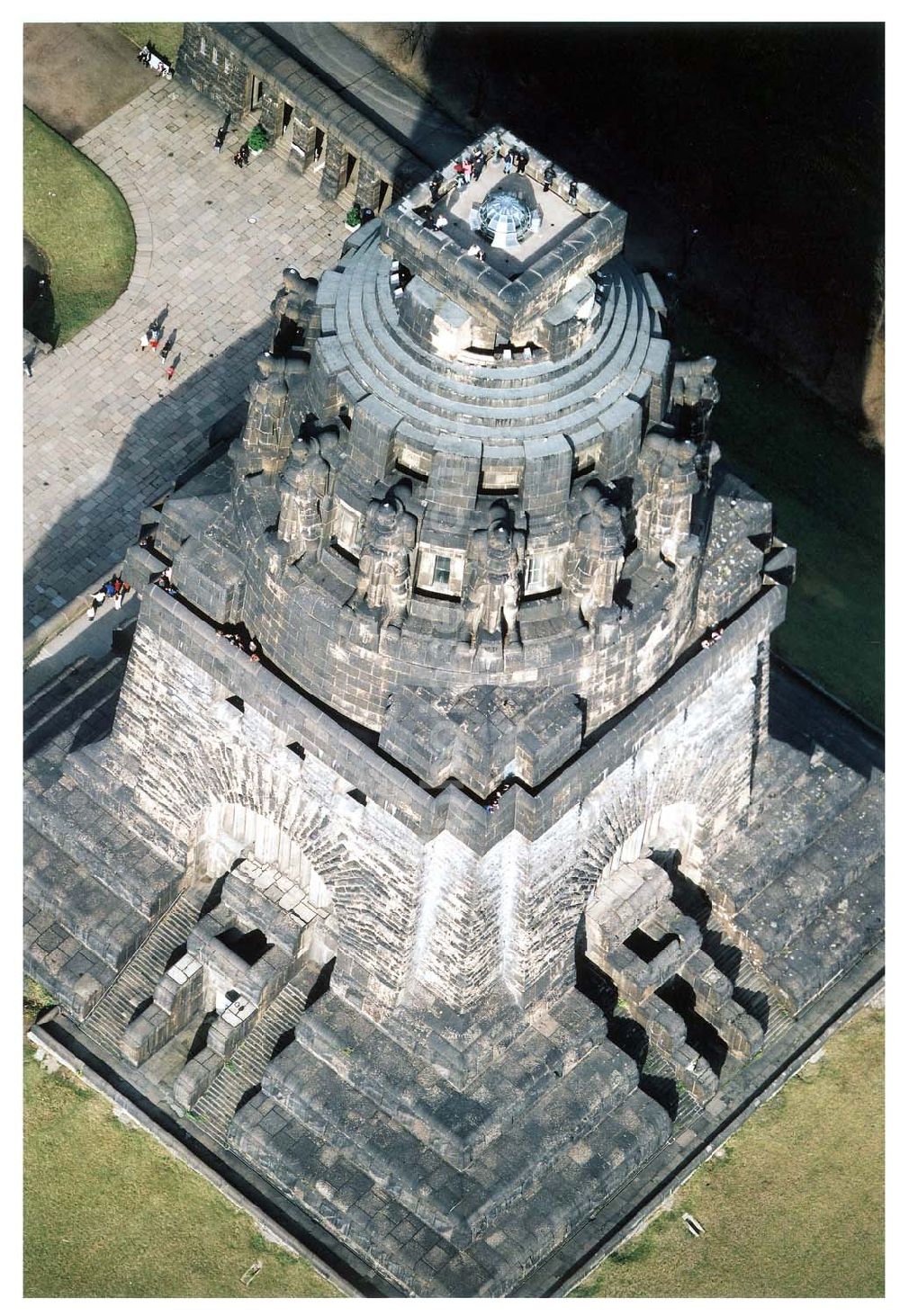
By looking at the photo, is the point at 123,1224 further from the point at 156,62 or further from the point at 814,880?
the point at 156,62

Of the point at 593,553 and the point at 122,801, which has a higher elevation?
the point at 593,553

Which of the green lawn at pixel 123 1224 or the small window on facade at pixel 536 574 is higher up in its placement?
the small window on facade at pixel 536 574

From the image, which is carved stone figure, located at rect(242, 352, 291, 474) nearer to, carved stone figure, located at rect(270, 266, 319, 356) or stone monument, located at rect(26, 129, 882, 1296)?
stone monument, located at rect(26, 129, 882, 1296)

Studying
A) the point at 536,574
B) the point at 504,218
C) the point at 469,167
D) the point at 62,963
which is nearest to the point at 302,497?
the point at 536,574

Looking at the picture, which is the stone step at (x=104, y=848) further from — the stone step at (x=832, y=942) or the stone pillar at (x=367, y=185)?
the stone pillar at (x=367, y=185)

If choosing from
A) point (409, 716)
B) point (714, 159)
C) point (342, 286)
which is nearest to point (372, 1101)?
point (409, 716)

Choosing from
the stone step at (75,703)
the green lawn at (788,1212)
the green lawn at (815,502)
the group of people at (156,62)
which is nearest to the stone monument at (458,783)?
the stone step at (75,703)
